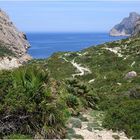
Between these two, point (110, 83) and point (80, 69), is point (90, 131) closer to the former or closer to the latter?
point (110, 83)

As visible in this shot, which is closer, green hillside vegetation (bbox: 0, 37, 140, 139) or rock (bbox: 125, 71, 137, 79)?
green hillside vegetation (bbox: 0, 37, 140, 139)

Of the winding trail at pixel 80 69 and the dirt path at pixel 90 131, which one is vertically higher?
the dirt path at pixel 90 131

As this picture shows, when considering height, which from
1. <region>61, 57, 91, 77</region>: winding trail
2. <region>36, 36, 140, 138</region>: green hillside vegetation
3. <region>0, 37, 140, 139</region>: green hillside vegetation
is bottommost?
<region>61, 57, 91, 77</region>: winding trail

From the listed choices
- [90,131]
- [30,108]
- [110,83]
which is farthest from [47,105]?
[110,83]

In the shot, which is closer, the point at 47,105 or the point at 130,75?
the point at 47,105

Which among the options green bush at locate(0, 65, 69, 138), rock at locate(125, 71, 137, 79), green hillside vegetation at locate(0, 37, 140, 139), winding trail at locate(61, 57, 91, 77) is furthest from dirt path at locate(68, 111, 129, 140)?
winding trail at locate(61, 57, 91, 77)

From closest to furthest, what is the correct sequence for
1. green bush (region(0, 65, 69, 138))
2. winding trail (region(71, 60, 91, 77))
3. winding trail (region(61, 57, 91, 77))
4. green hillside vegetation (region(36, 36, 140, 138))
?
green bush (region(0, 65, 69, 138)) → green hillside vegetation (region(36, 36, 140, 138)) → winding trail (region(71, 60, 91, 77)) → winding trail (region(61, 57, 91, 77))

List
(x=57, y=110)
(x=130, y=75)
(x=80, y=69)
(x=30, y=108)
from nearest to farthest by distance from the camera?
(x=30, y=108) → (x=57, y=110) → (x=130, y=75) → (x=80, y=69)

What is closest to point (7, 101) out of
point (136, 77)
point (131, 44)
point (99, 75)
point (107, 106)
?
point (107, 106)

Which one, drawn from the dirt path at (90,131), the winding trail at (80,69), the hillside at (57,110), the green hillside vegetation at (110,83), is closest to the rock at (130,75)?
the green hillside vegetation at (110,83)

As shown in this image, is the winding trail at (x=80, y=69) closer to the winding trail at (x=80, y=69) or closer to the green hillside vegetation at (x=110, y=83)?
the winding trail at (x=80, y=69)

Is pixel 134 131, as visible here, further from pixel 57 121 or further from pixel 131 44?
pixel 131 44

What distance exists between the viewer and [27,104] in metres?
21.7

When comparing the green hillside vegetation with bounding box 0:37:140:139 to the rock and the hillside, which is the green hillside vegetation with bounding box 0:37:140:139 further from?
the rock
